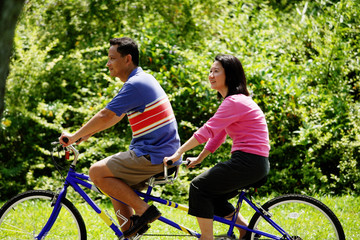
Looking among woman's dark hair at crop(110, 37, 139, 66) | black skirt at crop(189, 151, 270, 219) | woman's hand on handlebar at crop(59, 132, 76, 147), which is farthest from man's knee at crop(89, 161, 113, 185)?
woman's dark hair at crop(110, 37, 139, 66)

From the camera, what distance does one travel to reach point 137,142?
3.60 meters

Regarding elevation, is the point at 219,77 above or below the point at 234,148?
above

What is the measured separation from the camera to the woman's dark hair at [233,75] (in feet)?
11.4

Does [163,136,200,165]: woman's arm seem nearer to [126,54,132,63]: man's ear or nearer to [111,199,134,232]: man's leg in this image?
[111,199,134,232]: man's leg

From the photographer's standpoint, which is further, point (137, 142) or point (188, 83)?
point (188, 83)

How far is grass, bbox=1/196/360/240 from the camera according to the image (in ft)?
15.6

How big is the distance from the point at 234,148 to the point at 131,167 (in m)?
0.78

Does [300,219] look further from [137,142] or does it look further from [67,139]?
[67,139]

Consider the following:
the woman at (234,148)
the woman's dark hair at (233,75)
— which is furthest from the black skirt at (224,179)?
the woman's dark hair at (233,75)

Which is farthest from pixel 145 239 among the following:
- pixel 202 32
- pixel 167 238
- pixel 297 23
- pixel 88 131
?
pixel 297 23

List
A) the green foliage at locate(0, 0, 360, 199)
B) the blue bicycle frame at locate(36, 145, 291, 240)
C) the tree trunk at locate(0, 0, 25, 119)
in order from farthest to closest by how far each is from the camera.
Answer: the green foliage at locate(0, 0, 360, 199), the blue bicycle frame at locate(36, 145, 291, 240), the tree trunk at locate(0, 0, 25, 119)

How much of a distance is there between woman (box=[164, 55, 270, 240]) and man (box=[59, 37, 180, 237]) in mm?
266

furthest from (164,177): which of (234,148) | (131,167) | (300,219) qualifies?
(300,219)

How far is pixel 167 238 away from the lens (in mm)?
4641
